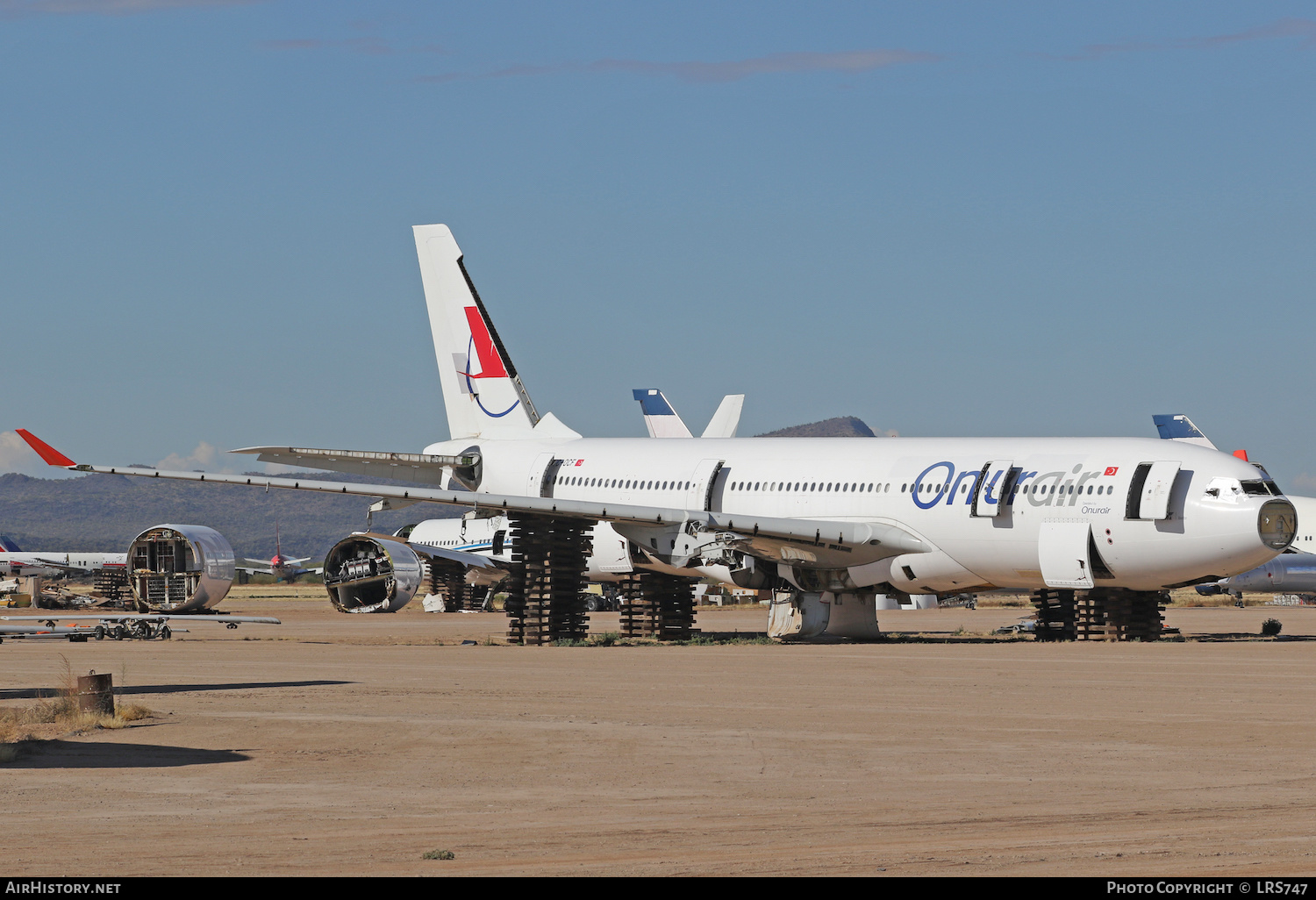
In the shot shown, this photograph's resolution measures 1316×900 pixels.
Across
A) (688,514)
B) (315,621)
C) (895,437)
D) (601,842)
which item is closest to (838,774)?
(601,842)

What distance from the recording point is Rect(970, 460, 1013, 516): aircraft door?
3794 cm

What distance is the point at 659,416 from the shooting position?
7869 centimetres

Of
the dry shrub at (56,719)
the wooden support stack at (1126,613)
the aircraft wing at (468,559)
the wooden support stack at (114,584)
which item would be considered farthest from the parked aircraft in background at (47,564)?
the dry shrub at (56,719)

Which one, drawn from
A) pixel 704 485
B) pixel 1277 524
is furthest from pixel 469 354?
pixel 1277 524

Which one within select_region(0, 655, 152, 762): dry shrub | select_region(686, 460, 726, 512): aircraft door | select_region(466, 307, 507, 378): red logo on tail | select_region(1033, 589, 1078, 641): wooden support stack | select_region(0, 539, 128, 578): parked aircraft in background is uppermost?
select_region(466, 307, 507, 378): red logo on tail

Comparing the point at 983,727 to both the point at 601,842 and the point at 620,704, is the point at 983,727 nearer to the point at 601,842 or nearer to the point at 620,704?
the point at 620,704

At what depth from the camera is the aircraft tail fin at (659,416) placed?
77.6 m

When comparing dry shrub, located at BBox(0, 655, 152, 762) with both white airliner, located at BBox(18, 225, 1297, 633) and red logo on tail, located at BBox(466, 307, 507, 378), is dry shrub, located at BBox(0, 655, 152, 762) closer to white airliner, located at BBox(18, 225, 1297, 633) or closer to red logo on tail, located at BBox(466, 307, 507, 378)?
white airliner, located at BBox(18, 225, 1297, 633)

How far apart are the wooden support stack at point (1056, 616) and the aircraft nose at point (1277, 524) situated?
817cm

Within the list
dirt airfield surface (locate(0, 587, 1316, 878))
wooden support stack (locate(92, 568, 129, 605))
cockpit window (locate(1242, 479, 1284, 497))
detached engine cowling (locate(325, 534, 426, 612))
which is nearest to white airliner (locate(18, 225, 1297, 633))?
cockpit window (locate(1242, 479, 1284, 497))

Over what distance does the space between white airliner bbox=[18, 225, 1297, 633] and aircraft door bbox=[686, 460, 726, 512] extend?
0.15 feet

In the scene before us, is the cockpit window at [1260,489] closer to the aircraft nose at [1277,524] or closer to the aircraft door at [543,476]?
the aircraft nose at [1277,524]

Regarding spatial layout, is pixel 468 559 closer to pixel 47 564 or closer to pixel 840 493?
pixel 47 564
